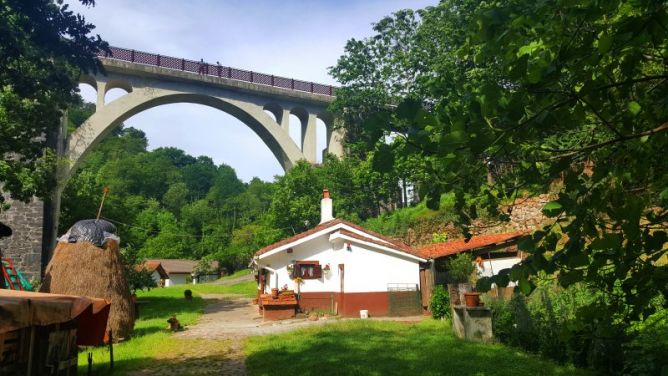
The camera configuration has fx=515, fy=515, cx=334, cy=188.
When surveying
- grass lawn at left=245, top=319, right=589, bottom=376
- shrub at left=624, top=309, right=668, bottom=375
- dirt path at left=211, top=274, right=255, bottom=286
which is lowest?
grass lawn at left=245, top=319, right=589, bottom=376

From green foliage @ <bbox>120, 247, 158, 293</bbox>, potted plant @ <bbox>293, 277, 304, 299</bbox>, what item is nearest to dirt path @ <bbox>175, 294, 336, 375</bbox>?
potted plant @ <bbox>293, 277, 304, 299</bbox>

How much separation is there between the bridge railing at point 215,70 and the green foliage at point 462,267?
820 inches

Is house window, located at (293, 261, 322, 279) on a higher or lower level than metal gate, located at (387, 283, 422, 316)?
higher

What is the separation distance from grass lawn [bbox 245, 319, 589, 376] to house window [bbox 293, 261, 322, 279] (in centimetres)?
443

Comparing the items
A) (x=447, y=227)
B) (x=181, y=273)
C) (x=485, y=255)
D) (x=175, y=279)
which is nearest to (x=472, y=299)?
(x=485, y=255)

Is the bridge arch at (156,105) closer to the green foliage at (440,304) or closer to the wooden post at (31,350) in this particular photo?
the green foliage at (440,304)

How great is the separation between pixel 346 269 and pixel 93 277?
314 inches

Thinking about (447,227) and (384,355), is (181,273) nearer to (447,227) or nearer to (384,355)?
(447,227)

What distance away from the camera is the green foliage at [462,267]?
16500 millimetres

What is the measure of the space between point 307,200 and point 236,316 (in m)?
17.4

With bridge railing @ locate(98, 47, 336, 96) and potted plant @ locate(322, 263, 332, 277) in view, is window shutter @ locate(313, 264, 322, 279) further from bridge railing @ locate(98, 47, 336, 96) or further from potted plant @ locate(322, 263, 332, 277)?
bridge railing @ locate(98, 47, 336, 96)

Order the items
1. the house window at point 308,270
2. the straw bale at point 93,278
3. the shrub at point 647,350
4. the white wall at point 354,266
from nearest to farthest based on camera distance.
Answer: the shrub at point 647,350, the straw bale at point 93,278, the white wall at point 354,266, the house window at point 308,270

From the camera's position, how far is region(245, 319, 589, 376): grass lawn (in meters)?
8.34

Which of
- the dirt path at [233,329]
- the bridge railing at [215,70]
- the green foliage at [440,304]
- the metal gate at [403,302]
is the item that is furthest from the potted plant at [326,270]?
the bridge railing at [215,70]
